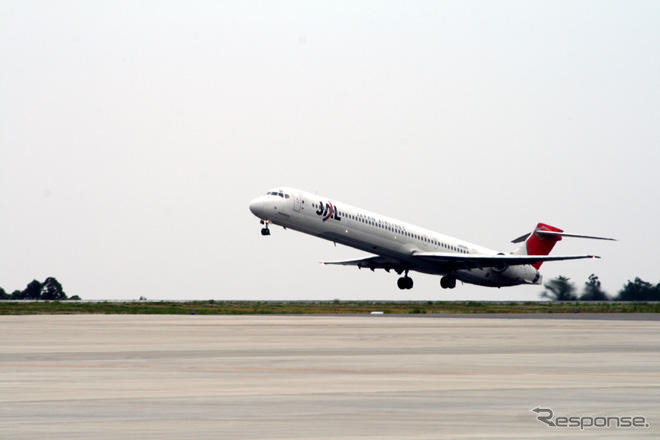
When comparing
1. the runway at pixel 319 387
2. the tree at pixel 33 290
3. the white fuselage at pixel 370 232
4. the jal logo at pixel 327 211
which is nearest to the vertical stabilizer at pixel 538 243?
the white fuselage at pixel 370 232

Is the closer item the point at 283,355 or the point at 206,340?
the point at 283,355

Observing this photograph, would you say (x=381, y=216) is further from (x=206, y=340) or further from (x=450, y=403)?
(x=450, y=403)

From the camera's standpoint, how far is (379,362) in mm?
24172

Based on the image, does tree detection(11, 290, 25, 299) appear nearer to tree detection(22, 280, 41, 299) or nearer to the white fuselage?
tree detection(22, 280, 41, 299)

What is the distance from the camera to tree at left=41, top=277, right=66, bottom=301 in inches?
4724

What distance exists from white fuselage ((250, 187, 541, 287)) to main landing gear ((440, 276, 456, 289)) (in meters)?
0.55

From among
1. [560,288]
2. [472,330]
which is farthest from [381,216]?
[472,330]

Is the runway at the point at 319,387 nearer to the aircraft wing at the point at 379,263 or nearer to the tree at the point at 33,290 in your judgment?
the aircraft wing at the point at 379,263

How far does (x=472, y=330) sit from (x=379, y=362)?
1802 cm

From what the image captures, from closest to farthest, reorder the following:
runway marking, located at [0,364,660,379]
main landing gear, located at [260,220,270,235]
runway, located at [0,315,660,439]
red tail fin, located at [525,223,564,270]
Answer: runway, located at [0,315,660,439]
runway marking, located at [0,364,660,379]
main landing gear, located at [260,220,270,235]
red tail fin, located at [525,223,564,270]

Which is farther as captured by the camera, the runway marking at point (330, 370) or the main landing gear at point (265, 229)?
the main landing gear at point (265, 229)

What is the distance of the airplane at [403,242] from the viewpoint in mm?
82438

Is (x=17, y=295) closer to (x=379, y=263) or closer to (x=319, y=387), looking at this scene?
(x=379, y=263)

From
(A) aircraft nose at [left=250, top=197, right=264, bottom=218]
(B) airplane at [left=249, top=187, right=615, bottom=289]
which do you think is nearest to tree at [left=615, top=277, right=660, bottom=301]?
(B) airplane at [left=249, top=187, right=615, bottom=289]
